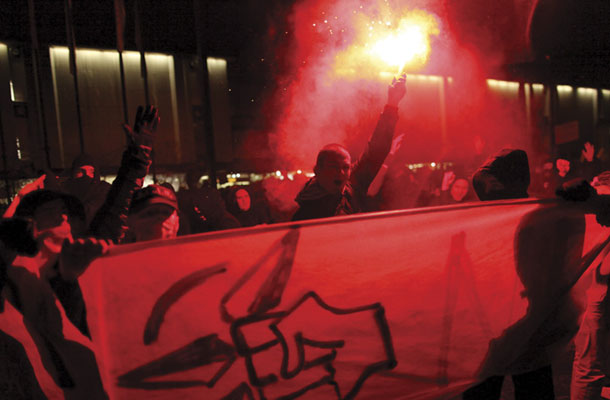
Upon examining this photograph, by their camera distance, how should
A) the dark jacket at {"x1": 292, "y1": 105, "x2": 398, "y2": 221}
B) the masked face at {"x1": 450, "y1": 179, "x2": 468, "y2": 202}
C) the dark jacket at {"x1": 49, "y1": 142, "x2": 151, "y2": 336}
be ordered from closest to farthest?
the dark jacket at {"x1": 49, "y1": 142, "x2": 151, "y2": 336}, the dark jacket at {"x1": 292, "y1": 105, "x2": 398, "y2": 221}, the masked face at {"x1": 450, "y1": 179, "x2": 468, "y2": 202}

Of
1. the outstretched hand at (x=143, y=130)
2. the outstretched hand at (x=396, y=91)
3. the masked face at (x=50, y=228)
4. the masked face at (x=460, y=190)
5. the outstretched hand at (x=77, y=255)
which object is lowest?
the masked face at (x=460, y=190)

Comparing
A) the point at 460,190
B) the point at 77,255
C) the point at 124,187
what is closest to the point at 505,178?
the point at 124,187

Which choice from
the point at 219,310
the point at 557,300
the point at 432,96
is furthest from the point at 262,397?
the point at 432,96

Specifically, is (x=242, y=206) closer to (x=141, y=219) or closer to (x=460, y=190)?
(x=460, y=190)

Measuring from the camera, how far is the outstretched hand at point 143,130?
2010 mm

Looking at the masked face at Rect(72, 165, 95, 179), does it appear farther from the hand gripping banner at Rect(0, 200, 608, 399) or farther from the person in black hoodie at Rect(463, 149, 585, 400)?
the person in black hoodie at Rect(463, 149, 585, 400)

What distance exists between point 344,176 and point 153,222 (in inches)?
41.0

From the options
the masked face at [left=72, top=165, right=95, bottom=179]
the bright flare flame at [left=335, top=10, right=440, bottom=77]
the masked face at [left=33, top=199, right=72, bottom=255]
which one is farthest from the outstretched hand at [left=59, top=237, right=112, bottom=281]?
the masked face at [left=72, top=165, right=95, bottom=179]

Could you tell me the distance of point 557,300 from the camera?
7.15ft

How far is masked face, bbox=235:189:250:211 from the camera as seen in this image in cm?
453

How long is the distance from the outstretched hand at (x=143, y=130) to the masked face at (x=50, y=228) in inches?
17.2

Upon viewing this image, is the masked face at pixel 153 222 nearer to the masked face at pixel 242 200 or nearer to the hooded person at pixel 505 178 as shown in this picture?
the hooded person at pixel 505 178

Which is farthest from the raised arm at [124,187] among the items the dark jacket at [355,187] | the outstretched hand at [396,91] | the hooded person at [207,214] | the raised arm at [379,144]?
the hooded person at [207,214]

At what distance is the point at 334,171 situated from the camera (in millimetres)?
2521
